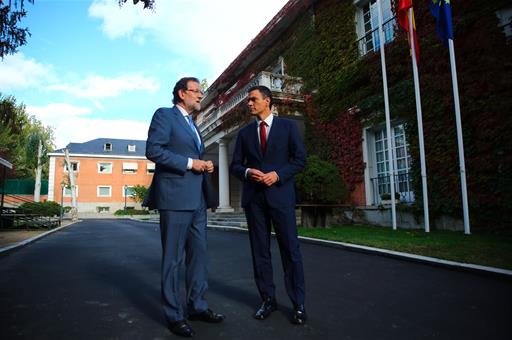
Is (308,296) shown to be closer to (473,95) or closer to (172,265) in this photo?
(172,265)

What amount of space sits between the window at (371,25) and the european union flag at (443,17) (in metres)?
2.59

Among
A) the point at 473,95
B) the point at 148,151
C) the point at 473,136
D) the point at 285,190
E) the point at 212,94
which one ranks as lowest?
the point at 285,190

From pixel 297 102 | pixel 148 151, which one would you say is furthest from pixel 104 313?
pixel 297 102

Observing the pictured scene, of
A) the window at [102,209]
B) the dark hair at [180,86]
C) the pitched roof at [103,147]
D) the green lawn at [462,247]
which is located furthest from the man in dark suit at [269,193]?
the pitched roof at [103,147]

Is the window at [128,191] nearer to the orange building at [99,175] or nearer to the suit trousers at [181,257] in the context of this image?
the orange building at [99,175]

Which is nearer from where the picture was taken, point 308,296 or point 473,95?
point 308,296

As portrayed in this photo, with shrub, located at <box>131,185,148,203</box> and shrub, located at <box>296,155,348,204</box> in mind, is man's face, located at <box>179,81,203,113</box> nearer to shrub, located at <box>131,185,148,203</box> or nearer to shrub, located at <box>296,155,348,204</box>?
shrub, located at <box>296,155,348,204</box>

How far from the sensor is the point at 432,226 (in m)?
7.94

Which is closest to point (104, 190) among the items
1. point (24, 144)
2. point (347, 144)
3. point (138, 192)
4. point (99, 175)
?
point (99, 175)

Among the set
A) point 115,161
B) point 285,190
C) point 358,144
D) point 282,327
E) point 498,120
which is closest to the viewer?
point 282,327

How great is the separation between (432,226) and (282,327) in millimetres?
7023

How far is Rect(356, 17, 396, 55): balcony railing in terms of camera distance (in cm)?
1007

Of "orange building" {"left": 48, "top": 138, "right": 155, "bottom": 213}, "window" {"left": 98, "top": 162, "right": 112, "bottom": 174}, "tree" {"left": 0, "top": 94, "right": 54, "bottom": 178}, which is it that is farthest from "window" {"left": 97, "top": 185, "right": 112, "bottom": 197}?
"tree" {"left": 0, "top": 94, "right": 54, "bottom": 178}

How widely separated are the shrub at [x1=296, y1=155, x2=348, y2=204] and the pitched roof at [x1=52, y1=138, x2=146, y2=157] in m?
38.6
